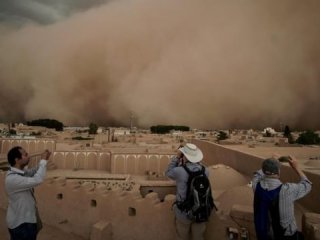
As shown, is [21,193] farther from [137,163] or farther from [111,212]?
[137,163]

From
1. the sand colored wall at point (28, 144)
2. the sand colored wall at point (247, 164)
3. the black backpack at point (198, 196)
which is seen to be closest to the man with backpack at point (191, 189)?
the black backpack at point (198, 196)

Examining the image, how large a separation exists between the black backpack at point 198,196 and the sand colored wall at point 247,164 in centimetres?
161

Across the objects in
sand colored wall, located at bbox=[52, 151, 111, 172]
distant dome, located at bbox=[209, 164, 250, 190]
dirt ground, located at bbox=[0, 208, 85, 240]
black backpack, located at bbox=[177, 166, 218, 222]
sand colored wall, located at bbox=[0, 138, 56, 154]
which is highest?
black backpack, located at bbox=[177, 166, 218, 222]

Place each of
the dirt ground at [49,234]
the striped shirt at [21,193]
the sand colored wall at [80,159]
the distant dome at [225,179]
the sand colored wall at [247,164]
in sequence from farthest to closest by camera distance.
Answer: the sand colored wall at [80,159], the distant dome at [225,179], the dirt ground at [49,234], the sand colored wall at [247,164], the striped shirt at [21,193]

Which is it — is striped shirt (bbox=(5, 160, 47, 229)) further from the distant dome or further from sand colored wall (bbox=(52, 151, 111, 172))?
sand colored wall (bbox=(52, 151, 111, 172))

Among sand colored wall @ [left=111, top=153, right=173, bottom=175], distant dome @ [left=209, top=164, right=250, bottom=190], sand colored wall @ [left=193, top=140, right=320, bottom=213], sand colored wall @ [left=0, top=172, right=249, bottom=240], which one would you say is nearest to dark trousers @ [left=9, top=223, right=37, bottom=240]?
sand colored wall @ [left=0, top=172, right=249, bottom=240]

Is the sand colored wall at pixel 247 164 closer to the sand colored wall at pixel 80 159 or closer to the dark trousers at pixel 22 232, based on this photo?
the dark trousers at pixel 22 232

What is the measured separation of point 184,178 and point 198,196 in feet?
0.46

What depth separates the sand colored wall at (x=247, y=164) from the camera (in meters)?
3.20

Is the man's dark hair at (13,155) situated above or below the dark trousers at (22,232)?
above

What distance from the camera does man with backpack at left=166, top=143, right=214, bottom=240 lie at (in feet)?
6.59

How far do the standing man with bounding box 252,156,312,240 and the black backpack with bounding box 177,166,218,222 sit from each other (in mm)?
389

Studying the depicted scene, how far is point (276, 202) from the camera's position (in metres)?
1.62

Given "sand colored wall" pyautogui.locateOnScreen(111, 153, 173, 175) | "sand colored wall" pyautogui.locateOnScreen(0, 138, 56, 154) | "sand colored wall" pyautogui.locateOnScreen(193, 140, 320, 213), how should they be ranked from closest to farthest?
"sand colored wall" pyautogui.locateOnScreen(193, 140, 320, 213) < "sand colored wall" pyautogui.locateOnScreen(111, 153, 173, 175) < "sand colored wall" pyautogui.locateOnScreen(0, 138, 56, 154)
